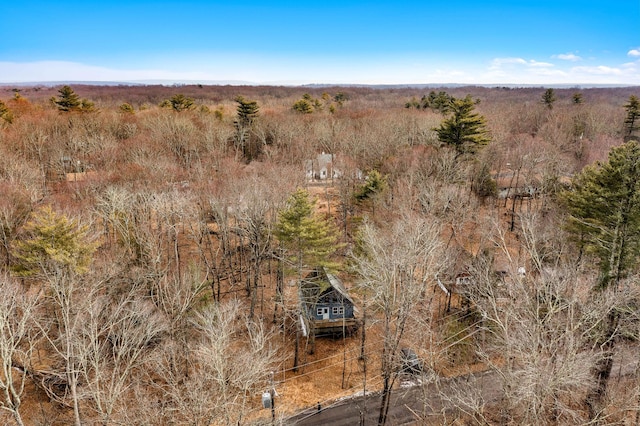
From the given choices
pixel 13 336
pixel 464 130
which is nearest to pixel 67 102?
pixel 13 336

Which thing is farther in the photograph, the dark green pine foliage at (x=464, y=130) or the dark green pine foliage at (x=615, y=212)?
the dark green pine foliage at (x=464, y=130)

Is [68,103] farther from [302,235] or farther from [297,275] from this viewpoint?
[302,235]

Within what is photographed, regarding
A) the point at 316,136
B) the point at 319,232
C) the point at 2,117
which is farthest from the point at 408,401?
the point at 2,117

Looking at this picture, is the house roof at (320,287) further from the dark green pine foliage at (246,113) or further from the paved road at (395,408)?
the dark green pine foliage at (246,113)

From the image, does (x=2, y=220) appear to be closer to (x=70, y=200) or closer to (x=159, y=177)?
(x=70, y=200)

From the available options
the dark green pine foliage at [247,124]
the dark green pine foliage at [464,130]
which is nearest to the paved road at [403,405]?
the dark green pine foliage at [464,130]

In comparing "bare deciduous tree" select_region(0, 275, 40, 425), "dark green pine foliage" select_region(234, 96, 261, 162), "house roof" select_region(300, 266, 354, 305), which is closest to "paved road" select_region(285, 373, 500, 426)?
"house roof" select_region(300, 266, 354, 305)
